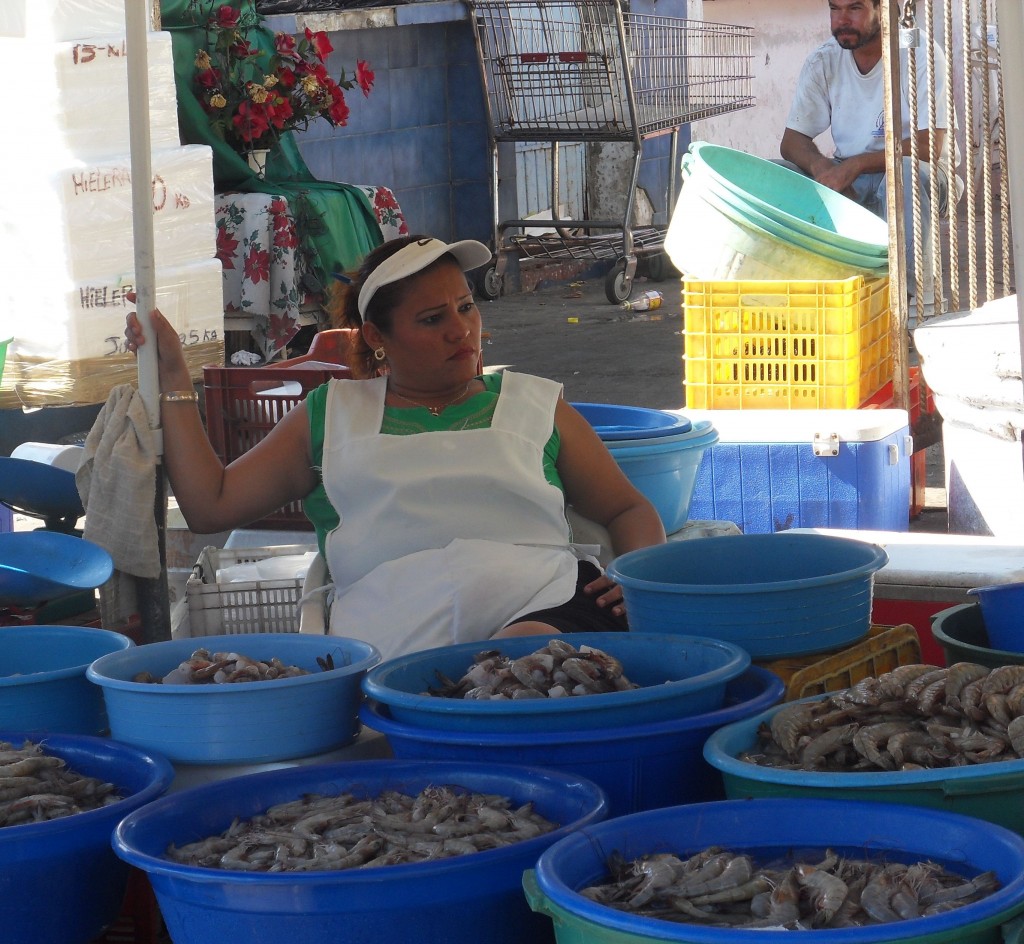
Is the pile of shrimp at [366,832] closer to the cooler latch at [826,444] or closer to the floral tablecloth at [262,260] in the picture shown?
the cooler latch at [826,444]

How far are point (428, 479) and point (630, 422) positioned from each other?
1.17 m

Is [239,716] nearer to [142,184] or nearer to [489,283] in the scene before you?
[142,184]

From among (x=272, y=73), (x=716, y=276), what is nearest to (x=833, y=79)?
(x=716, y=276)

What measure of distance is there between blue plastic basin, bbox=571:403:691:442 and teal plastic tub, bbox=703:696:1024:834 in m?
1.85

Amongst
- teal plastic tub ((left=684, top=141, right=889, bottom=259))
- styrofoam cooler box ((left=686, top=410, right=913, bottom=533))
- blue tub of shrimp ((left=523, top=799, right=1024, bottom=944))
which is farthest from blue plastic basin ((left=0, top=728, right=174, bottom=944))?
teal plastic tub ((left=684, top=141, right=889, bottom=259))

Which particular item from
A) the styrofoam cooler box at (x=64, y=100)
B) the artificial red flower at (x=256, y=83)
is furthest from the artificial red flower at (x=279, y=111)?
the styrofoam cooler box at (x=64, y=100)

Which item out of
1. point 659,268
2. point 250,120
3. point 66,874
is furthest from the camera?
point 659,268

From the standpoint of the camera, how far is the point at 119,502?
8.60ft

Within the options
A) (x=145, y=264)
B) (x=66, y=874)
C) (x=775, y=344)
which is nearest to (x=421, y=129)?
(x=775, y=344)

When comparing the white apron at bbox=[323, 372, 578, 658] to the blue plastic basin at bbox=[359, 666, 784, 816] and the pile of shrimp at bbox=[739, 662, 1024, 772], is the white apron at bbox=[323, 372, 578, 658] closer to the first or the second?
the blue plastic basin at bbox=[359, 666, 784, 816]

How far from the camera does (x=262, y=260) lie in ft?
23.6

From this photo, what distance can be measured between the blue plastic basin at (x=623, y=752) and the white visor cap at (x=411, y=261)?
1.18 m

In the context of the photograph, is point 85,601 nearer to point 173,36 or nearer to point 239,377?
point 239,377

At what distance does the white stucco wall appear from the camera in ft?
53.1
